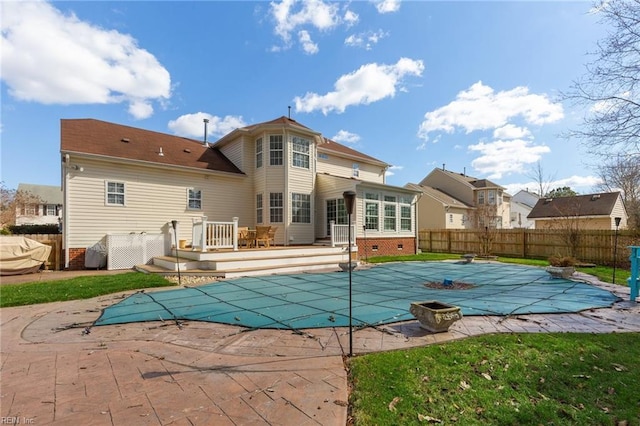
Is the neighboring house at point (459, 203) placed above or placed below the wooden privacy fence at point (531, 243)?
above

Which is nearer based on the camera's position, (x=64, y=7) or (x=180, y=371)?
(x=180, y=371)

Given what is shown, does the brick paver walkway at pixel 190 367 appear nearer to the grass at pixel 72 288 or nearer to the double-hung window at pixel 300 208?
the grass at pixel 72 288

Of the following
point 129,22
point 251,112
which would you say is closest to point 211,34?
point 129,22

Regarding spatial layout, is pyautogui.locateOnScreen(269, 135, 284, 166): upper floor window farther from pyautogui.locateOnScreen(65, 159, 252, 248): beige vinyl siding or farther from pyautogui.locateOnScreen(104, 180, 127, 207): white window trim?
pyautogui.locateOnScreen(104, 180, 127, 207): white window trim

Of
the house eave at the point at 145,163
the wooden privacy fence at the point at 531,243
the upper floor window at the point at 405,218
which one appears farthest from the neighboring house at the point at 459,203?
the house eave at the point at 145,163

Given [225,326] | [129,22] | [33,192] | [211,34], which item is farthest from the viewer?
[33,192]

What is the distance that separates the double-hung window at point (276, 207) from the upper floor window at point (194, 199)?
3.40 m

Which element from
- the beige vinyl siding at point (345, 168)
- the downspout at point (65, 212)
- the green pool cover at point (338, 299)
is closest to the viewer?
the green pool cover at point (338, 299)

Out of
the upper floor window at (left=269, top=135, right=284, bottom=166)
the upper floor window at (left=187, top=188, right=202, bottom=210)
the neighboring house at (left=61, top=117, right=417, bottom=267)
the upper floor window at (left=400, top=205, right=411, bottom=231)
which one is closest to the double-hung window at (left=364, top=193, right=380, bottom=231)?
the neighboring house at (left=61, top=117, right=417, bottom=267)

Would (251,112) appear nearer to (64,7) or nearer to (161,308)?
(64,7)

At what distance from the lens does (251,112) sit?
19.1 m

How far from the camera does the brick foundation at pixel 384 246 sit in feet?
50.4

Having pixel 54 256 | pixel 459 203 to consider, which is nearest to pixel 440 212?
pixel 459 203

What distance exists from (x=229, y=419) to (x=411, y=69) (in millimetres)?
13755
